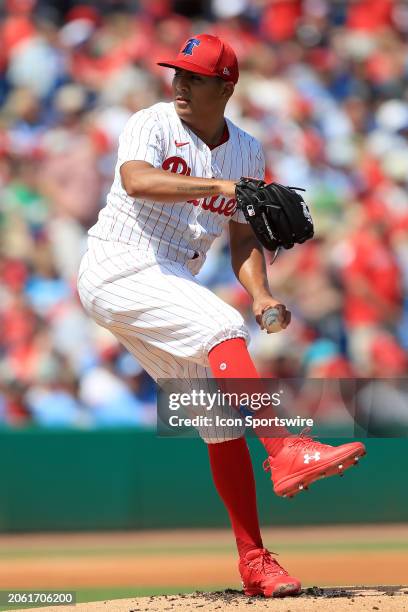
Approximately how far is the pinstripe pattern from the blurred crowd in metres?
3.36

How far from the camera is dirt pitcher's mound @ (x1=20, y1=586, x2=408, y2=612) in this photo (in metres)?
3.42

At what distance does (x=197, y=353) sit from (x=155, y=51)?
5.03 meters

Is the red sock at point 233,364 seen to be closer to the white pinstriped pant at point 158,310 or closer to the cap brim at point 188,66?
the white pinstriped pant at point 158,310

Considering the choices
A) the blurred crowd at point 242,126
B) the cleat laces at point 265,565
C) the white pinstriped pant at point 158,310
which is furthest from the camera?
the blurred crowd at point 242,126

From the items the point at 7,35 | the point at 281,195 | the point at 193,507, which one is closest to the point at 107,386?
the point at 193,507

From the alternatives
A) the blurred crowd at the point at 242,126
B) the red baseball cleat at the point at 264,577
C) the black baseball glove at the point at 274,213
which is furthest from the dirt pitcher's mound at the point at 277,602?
the blurred crowd at the point at 242,126

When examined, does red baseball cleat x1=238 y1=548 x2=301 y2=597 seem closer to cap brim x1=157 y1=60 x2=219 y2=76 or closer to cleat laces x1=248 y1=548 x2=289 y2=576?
cleat laces x1=248 y1=548 x2=289 y2=576

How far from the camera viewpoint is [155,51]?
807cm

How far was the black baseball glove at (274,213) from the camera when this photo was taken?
133 inches

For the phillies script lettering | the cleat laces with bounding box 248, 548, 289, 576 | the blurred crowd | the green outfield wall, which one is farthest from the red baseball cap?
the green outfield wall

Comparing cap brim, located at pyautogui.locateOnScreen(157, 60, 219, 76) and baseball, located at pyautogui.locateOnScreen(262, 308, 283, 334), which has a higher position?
cap brim, located at pyautogui.locateOnScreen(157, 60, 219, 76)

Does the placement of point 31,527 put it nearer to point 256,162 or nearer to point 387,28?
point 256,162

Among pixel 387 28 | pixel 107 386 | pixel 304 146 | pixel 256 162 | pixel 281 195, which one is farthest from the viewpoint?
pixel 387 28

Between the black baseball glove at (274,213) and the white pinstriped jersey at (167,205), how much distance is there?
1.13 feet
